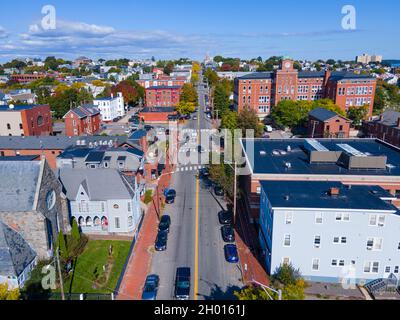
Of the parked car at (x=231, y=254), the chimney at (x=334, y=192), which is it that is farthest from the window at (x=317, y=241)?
the parked car at (x=231, y=254)

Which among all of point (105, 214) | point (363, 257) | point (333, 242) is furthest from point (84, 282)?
point (363, 257)

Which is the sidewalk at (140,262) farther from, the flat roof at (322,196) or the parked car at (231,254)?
the flat roof at (322,196)

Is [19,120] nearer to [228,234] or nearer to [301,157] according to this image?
[228,234]

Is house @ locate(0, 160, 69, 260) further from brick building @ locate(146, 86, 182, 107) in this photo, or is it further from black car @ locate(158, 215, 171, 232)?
brick building @ locate(146, 86, 182, 107)

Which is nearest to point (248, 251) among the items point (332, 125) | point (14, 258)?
point (14, 258)

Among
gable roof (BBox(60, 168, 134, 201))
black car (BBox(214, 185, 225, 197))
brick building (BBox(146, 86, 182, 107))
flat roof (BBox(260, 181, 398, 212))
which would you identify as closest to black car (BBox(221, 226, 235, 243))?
flat roof (BBox(260, 181, 398, 212))

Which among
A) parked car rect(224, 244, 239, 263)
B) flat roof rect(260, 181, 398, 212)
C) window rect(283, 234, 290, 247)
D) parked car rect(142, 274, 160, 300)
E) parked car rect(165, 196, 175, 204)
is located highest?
flat roof rect(260, 181, 398, 212)

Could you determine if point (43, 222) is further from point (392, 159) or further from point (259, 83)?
point (259, 83)

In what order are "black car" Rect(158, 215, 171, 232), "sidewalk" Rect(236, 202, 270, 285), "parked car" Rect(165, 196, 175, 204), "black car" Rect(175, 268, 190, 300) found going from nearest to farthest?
"black car" Rect(175, 268, 190, 300), "sidewalk" Rect(236, 202, 270, 285), "black car" Rect(158, 215, 171, 232), "parked car" Rect(165, 196, 175, 204)
